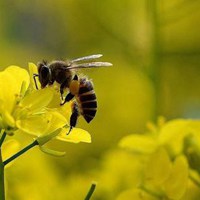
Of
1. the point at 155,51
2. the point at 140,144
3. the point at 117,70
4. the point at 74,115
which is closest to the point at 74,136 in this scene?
the point at 74,115

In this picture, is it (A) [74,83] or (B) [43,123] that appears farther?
(A) [74,83]

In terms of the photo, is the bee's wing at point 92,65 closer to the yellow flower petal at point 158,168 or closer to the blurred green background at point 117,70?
the yellow flower petal at point 158,168

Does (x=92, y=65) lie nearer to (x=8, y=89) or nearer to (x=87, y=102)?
(x=87, y=102)

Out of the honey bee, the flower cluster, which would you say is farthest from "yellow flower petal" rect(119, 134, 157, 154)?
the honey bee

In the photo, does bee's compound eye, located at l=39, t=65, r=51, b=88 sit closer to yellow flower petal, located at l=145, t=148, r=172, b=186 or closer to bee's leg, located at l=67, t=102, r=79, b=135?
bee's leg, located at l=67, t=102, r=79, b=135

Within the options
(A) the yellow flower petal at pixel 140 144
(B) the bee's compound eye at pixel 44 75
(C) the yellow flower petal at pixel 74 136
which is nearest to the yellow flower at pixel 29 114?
(C) the yellow flower petal at pixel 74 136

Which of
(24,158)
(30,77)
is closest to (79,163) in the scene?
(24,158)

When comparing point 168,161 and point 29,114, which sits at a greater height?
point 29,114
